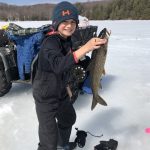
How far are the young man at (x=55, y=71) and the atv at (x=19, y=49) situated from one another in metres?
1.48

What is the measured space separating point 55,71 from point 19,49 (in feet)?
7.31

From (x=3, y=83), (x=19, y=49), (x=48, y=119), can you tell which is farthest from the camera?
(x=3, y=83)

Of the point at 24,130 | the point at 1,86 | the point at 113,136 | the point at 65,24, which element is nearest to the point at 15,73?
the point at 1,86

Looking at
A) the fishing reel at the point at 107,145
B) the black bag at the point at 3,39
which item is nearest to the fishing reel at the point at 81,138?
the fishing reel at the point at 107,145

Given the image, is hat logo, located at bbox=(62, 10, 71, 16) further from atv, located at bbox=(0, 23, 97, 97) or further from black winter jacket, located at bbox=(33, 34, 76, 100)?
atv, located at bbox=(0, 23, 97, 97)

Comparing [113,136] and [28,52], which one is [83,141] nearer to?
[113,136]

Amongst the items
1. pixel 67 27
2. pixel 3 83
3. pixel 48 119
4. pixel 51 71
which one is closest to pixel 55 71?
pixel 51 71

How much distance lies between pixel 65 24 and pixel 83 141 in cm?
135

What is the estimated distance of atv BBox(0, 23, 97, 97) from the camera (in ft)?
16.0

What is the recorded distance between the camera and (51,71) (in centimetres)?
315

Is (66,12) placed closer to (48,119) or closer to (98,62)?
(98,62)

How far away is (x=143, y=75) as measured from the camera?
6.80 metres

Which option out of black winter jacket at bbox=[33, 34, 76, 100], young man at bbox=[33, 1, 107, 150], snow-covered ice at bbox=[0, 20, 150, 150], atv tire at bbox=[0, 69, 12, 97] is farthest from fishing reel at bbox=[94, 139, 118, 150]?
atv tire at bbox=[0, 69, 12, 97]

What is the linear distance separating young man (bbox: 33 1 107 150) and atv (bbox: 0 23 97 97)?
1.48m
